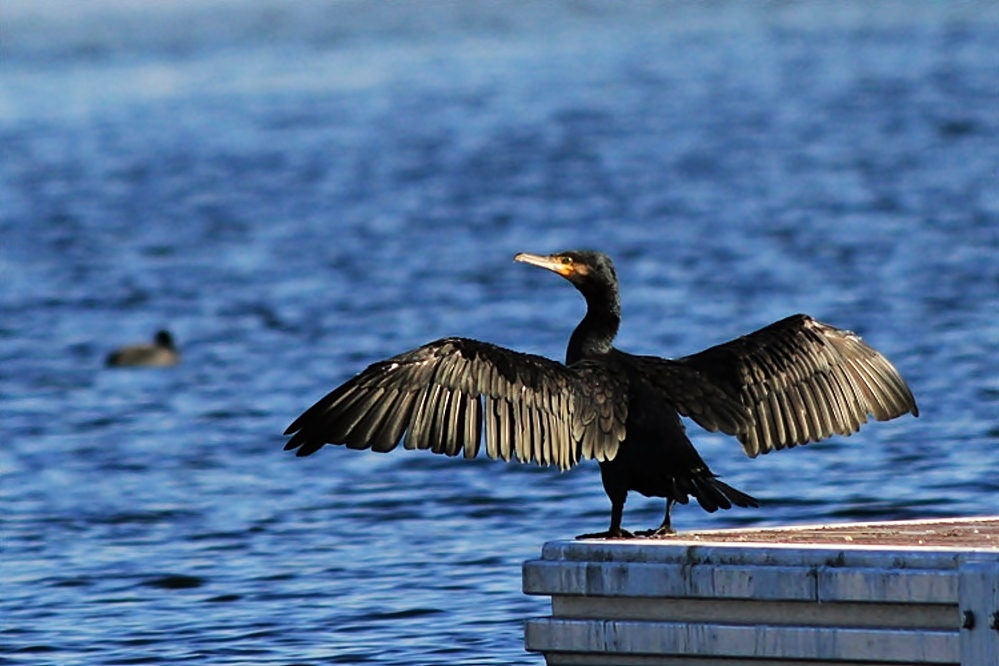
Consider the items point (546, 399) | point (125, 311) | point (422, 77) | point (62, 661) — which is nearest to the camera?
point (546, 399)

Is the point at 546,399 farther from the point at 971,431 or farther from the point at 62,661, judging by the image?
the point at 971,431

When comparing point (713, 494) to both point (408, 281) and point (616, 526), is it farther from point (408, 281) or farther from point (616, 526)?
point (408, 281)

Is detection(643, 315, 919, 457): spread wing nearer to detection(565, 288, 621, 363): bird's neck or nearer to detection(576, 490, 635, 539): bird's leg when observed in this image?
detection(565, 288, 621, 363): bird's neck

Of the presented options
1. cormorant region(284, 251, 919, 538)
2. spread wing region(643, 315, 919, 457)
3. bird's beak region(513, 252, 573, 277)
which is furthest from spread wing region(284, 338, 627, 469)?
bird's beak region(513, 252, 573, 277)

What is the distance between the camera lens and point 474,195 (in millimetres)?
28828

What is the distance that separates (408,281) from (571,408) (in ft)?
49.2

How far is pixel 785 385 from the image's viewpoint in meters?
7.15

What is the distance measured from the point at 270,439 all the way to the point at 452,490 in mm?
2345

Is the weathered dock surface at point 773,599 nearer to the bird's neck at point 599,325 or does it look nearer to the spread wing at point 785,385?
the spread wing at point 785,385

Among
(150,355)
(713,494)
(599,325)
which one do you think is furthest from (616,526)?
(150,355)

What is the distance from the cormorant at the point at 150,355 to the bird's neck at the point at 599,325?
11.1 meters

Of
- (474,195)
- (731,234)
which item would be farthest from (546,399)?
(474,195)

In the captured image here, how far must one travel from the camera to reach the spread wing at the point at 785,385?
271 inches

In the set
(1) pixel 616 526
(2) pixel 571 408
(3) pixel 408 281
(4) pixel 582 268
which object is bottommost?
(1) pixel 616 526
